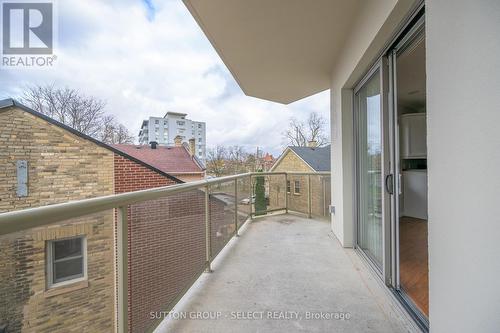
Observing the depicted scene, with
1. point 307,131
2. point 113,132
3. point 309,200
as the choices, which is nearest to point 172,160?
point 113,132

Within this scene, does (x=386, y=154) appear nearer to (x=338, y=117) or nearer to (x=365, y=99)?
(x=365, y=99)

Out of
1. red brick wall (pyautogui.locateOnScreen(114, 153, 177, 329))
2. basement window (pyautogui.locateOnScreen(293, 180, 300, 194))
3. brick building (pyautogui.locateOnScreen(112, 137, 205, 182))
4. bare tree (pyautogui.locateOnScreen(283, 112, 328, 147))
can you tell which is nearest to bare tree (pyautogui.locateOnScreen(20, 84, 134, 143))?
red brick wall (pyautogui.locateOnScreen(114, 153, 177, 329))

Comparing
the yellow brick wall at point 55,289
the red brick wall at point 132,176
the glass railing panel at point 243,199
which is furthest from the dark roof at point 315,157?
the yellow brick wall at point 55,289

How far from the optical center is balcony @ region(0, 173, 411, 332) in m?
0.90

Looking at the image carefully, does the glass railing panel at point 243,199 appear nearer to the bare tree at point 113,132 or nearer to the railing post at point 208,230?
the railing post at point 208,230

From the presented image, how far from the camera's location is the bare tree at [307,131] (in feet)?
68.7

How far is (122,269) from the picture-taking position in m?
1.29

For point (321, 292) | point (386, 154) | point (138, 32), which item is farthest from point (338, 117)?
point (138, 32)

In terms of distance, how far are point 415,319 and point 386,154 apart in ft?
4.29

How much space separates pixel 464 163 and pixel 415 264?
211 cm

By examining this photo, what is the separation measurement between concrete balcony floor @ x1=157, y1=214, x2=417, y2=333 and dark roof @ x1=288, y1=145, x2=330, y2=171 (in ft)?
36.1

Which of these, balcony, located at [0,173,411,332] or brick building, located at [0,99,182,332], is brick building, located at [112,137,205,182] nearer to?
balcony, located at [0,173,411,332]

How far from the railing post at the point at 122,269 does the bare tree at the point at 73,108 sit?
10.3 metres
